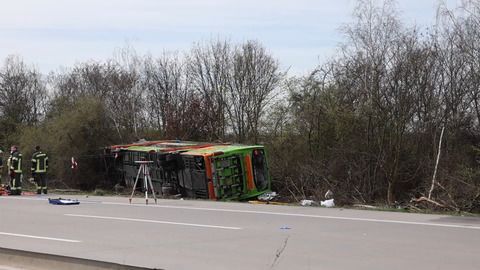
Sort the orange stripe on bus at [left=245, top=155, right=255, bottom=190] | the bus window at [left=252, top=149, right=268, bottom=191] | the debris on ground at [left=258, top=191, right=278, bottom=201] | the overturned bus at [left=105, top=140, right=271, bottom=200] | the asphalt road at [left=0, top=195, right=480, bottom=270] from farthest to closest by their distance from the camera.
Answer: the bus window at [left=252, top=149, right=268, bottom=191]
the debris on ground at [left=258, top=191, right=278, bottom=201]
the orange stripe on bus at [left=245, top=155, right=255, bottom=190]
the overturned bus at [left=105, top=140, right=271, bottom=200]
the asphalt road at [left=0, top=195, right=480, bottom=270]

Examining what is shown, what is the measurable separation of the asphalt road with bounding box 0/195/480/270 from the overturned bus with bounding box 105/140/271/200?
166 inches

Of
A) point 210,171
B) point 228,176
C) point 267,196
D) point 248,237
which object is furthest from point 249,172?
point 248,237

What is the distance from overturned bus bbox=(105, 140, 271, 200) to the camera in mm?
20719

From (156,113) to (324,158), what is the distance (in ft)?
49.3

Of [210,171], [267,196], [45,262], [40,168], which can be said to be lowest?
[267,196]

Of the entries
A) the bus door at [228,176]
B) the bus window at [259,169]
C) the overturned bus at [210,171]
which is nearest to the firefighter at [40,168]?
the overturned bus at [210,171]

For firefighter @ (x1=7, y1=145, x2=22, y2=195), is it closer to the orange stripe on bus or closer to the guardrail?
the orange stripe on bus

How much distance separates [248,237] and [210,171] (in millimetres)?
9994

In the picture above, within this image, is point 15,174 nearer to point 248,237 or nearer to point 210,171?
point 210,171

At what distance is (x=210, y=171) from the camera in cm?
2061

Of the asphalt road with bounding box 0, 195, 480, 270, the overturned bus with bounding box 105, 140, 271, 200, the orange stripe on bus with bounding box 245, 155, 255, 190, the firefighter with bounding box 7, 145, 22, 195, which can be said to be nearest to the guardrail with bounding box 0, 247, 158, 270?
the asphalt road with bounding box 0, 195, 480, 270

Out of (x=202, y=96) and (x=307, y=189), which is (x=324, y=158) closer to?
(x=307, y=189)

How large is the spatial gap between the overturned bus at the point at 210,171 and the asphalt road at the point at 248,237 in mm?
4213

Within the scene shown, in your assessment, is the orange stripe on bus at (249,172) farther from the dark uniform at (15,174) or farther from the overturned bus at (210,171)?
the dark uniform at (15,174)
